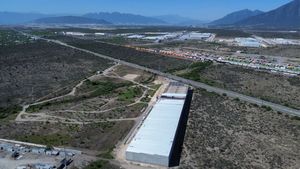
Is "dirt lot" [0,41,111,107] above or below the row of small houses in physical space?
above

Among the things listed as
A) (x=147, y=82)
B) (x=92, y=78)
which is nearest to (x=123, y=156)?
(x=147, y=82)

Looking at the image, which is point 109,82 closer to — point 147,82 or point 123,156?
point 147,82

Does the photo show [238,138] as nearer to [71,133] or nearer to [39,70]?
[71,133]

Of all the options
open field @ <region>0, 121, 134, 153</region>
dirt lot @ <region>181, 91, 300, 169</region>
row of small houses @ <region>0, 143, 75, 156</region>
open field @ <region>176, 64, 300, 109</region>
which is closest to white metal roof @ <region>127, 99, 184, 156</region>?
dirt lot @ <region>181, 91, 300, 169</region>

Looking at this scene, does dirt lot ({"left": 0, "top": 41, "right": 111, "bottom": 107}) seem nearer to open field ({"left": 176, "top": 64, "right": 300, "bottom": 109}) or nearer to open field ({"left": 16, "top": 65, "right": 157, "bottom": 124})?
open field ({"left": 16, "top": 65, "right": 157, "bottom": 124})

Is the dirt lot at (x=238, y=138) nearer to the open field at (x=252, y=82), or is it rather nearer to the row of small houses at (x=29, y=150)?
the open field at (x=252, y=82)

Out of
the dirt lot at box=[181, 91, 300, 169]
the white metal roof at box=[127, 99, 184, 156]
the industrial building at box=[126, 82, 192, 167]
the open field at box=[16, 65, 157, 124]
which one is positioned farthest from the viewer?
the open field at box=[16, 65, 157, 124]

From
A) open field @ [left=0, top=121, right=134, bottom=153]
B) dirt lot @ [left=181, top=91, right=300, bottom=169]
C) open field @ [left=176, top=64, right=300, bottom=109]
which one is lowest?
open field @ [left=0, top=121, right=134, bottom=153]
